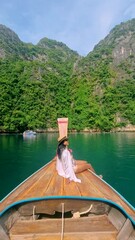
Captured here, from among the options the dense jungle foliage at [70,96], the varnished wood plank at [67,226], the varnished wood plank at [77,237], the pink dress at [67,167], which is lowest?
the varnished wood plank at [77,237]

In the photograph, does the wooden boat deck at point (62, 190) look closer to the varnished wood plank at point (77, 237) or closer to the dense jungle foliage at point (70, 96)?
the varnished wood plank at point (77, 237)

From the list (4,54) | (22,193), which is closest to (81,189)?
(22,193)

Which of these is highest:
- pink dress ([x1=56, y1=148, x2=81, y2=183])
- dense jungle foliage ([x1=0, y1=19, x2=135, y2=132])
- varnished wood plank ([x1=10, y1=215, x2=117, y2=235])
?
dense jungle foliage ([x1=0, y1=19, x2=135, y2=132])

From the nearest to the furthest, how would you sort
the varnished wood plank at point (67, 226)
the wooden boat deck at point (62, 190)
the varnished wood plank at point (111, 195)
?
1. the varnished wood plank at point (67, 226)
2. the varnished wood plank at point (111, 195)
3. the wooden boat deck at point (62, 190)

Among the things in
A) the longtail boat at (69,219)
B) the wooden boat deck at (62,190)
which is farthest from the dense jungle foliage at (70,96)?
the longtail boat at (69,219)

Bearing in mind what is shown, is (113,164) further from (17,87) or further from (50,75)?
(50,75)

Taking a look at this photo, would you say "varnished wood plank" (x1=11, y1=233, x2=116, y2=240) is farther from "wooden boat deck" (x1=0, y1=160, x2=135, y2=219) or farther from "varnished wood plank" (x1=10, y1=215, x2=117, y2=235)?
"wooden boat deck" (x1=0, y1=160, x2=135, y2=219)

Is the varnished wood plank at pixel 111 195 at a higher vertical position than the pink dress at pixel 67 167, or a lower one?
lower

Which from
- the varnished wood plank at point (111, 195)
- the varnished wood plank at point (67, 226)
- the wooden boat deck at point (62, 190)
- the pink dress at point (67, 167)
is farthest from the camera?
the pink dress at point (67, 167)

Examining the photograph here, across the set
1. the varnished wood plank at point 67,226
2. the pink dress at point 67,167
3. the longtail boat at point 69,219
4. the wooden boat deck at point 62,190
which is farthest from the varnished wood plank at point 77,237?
the pink dress at point 67,167

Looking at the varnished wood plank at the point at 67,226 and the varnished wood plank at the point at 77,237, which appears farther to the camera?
the varnished wood plank at the point at 67,226

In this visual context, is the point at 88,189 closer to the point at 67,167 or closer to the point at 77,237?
the point at 67,167

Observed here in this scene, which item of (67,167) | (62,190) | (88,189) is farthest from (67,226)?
(67,167)

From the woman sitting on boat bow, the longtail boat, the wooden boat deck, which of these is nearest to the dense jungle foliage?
the woman sitting on boat bow
